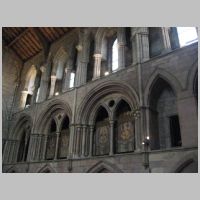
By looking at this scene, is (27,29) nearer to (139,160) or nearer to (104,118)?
(104,118)

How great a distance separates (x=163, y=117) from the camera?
360 inches

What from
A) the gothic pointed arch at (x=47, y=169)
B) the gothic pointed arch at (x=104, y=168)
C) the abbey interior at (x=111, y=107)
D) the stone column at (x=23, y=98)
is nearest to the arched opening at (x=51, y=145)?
the abbey interior at (x=111, y=107)

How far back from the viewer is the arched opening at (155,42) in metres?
10.9

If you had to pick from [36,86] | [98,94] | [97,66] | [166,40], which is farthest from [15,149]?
[166,40]

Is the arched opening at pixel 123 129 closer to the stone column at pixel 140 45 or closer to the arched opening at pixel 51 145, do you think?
the stone column at pixel 140 45

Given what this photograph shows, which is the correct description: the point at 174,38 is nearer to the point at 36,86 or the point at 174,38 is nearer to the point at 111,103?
the point at 111,103

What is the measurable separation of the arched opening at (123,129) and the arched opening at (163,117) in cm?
125

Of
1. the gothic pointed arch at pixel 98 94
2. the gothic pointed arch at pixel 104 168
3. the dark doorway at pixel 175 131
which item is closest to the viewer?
the dark doorway at pixel 175 131

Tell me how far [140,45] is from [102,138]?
4840 millimetres

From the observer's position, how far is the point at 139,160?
8.31 m

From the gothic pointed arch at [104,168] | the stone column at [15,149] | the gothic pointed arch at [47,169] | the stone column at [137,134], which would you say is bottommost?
the gothic pointed arch at [104,168]

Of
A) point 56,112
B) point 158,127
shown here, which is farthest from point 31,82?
point 158,127

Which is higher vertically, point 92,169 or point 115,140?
point 115,140

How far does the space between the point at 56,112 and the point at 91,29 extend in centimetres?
573
